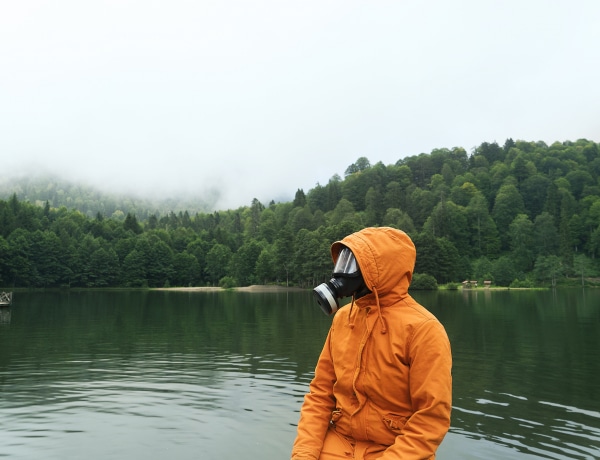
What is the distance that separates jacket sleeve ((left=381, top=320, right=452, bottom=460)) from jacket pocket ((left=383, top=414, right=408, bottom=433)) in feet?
0.35

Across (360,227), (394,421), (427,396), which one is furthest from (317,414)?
(360,227)

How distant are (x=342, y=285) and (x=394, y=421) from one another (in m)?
1.06

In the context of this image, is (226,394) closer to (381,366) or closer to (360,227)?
(381,366)

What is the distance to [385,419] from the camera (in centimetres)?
350

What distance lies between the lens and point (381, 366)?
3.50 metres

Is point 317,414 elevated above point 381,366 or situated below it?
below

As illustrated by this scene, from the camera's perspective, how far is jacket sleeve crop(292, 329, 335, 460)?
3.67 m

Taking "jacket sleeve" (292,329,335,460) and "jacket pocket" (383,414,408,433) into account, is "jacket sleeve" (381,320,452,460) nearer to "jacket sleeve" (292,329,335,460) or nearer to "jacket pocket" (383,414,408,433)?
"jacket pocket" (383,414,408,433)

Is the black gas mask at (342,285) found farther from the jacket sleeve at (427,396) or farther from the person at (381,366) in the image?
the jacket sleeve at (427,396)

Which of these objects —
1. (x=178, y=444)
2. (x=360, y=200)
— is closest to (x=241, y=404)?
(x=178, y=444)

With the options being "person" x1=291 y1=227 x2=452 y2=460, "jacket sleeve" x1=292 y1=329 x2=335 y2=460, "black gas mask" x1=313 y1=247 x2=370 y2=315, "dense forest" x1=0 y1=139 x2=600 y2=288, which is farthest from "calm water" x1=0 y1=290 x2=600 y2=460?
"dense forest" x1=0 y1=139 x2=600 y2=288

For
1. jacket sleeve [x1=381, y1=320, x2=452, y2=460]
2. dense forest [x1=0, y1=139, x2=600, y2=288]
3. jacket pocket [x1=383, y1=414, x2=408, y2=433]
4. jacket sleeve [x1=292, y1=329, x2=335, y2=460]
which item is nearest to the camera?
jacket sleeve [x1=381, y1=320, x2=452, y2=460]

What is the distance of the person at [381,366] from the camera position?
329 centimetres

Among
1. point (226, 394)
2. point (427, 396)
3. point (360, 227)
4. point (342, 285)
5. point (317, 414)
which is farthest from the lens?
point (360, 227)
